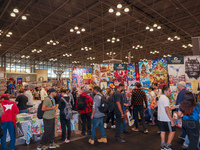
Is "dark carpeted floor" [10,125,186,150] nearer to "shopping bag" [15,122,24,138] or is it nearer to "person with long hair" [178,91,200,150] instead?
"shopping bag" [15,122,24,138]

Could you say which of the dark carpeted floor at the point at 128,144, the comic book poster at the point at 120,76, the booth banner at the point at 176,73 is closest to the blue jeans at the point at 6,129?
the dark carpeted floor at the point at 128,144

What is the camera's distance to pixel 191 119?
2912mm

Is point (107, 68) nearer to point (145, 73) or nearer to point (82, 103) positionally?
point (145, 73)

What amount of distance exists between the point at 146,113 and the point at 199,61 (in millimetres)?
2892

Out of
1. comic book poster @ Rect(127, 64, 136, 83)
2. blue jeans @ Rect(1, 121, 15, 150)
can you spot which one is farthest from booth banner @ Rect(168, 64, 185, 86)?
blue jeans @ Rect(1, 121, 15, 150)

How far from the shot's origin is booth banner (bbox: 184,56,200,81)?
226 inches

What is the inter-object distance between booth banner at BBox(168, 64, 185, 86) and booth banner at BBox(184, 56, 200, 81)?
0.54 feet

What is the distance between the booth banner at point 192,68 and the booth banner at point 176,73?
0.54 feet

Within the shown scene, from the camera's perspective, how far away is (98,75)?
860 centimetres

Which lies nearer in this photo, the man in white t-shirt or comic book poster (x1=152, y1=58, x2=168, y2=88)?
the man in white t-shirt

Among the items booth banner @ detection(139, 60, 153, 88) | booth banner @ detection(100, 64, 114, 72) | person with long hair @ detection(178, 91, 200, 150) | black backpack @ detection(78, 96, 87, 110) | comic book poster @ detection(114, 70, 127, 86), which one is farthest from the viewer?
booth banner @ detection(100, 64, 114, 72)

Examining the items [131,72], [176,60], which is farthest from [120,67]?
[176,60]

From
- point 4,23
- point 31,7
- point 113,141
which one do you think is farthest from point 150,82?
point 4,23

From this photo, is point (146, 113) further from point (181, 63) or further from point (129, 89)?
point (181, 63)
